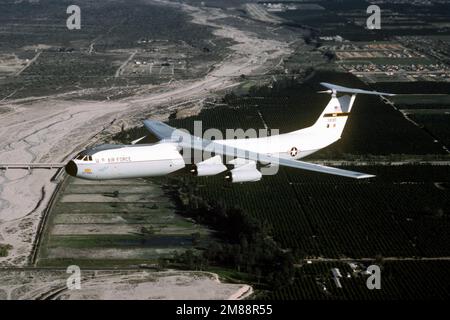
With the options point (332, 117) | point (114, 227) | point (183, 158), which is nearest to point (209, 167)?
point (183, 158)

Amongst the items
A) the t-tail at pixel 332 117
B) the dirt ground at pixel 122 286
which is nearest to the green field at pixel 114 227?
the dirt ground at pixel 122 286

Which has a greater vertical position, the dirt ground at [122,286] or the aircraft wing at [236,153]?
the aircraft wing at [236,153]

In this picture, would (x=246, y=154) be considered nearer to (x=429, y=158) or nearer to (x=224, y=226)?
(x=224, y=226)

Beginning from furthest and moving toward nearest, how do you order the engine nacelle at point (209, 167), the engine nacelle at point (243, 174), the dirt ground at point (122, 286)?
the dirt ground at point (122, 286)
the engine nacelle at point (209, 167)
the engine nacelle at point (243, 174)

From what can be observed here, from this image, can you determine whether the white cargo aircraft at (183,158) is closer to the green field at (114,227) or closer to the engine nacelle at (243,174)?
the engine nacelle at (243,174)

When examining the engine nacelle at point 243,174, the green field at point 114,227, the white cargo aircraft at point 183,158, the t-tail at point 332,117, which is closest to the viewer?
the white cargo aircraft at point 183,158

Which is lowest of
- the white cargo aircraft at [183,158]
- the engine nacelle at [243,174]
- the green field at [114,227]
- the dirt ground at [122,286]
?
the dirt ground at [122,286]
